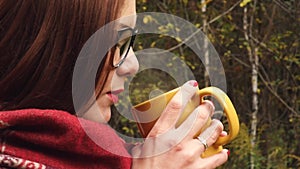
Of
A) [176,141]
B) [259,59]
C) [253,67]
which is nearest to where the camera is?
[176,141]

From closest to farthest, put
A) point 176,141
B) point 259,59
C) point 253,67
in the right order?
1. point 176,141
2. point 253,67
3. point 259,59

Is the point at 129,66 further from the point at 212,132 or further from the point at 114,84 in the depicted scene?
the point at 212,132

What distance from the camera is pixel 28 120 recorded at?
901 millimetres

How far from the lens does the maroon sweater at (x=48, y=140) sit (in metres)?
0.90

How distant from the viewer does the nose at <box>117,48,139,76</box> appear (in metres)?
1.01

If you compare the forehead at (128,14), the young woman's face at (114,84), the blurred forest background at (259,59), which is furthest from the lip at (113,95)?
the blurred forest background at (259,59)

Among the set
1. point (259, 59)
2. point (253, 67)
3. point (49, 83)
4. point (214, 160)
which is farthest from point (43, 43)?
point (259, 59)

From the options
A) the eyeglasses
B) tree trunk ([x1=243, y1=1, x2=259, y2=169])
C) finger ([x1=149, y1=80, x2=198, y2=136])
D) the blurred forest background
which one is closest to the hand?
finger ([x1=149, y1=80, x2=198, y2=136])

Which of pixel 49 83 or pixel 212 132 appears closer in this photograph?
pixel 49 83

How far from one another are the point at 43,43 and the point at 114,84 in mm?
140

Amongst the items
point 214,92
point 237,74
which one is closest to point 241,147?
point 237,74

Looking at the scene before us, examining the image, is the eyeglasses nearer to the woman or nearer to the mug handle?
the woman

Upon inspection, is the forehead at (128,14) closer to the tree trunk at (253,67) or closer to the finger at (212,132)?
the finger at (212,132)

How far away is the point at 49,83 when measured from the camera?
0.94m
